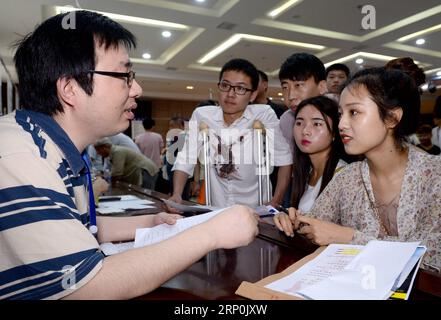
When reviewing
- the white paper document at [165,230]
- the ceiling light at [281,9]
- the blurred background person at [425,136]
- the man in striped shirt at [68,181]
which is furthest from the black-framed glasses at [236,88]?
the ceiling light at [281,9]

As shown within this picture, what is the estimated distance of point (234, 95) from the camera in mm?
2250

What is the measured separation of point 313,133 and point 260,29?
546 centimetres

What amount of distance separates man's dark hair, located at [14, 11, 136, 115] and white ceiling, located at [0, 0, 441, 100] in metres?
4.46

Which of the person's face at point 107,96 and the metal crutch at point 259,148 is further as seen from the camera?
the metal crutch at point 259,148

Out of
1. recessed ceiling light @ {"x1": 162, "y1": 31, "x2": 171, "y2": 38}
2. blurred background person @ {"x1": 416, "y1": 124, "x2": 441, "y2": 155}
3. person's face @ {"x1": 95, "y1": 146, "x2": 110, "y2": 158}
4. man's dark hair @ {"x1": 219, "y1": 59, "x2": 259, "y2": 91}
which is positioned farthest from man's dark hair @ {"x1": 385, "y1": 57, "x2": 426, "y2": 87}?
recessed ceiling light @ {"x1": 162, "y1": 31, "x2": 171, "y2": 38}

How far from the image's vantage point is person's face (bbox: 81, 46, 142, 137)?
36.0 inches

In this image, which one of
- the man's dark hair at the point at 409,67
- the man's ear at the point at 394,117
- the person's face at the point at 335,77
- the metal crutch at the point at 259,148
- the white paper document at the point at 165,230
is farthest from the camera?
the person's face at the point at 335,77

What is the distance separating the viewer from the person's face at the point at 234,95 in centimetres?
222

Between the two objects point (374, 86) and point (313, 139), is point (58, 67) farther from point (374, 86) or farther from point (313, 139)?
point (313, 139)

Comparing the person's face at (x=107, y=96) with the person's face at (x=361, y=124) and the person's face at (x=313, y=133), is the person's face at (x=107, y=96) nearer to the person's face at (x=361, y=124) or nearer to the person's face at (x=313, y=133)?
the person's face at (x=361, y=124)

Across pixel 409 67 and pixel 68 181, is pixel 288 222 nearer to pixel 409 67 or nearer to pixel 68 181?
pixel 68 181

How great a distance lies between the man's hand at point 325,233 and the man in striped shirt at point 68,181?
1.00ft
